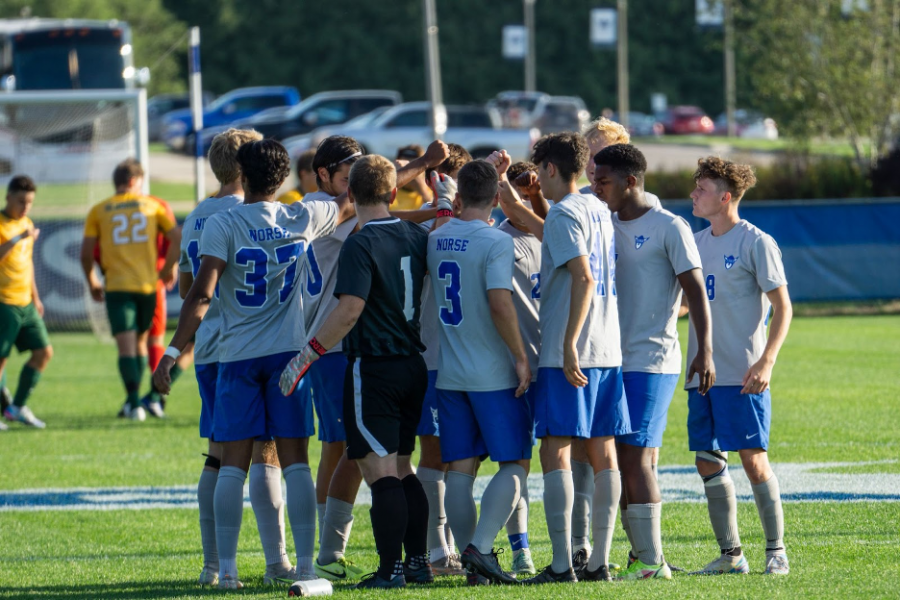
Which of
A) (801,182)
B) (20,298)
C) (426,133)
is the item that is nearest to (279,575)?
(20,298)

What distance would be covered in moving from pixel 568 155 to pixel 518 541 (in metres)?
1.92

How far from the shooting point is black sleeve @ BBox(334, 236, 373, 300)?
5.43 metres

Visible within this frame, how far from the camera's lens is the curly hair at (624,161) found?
5699 mm

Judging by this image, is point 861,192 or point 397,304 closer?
point 397,304

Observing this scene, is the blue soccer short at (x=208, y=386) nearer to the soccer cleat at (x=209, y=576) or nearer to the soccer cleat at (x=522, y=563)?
the soccer cleat at (x=209, y=576)

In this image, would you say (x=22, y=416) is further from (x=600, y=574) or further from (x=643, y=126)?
(x=643, y=126)

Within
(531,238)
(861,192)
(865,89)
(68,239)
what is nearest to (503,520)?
(531,238)

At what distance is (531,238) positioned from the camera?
20.2 ft

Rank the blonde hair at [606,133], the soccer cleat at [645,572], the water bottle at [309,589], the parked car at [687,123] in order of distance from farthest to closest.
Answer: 1. the parked car at [687,123]
2. the blonde hair at [606,133]
3. the soccer cleat at [645,572]
4. the water bottle at [309,589]

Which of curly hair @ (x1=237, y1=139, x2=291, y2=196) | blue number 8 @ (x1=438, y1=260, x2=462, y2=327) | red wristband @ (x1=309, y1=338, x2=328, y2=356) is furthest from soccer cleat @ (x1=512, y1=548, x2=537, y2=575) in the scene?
curly hair @ (x1=237, y1=139, x2=291, y2=196)

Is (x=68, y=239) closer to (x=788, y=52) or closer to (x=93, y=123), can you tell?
(x=93, y=123)

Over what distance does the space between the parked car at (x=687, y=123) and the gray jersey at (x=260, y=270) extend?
198 ft

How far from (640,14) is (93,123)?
53.4 m

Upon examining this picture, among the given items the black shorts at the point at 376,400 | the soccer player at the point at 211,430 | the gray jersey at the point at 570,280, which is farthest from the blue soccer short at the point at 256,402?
the gray jersey at the point at 570,280
